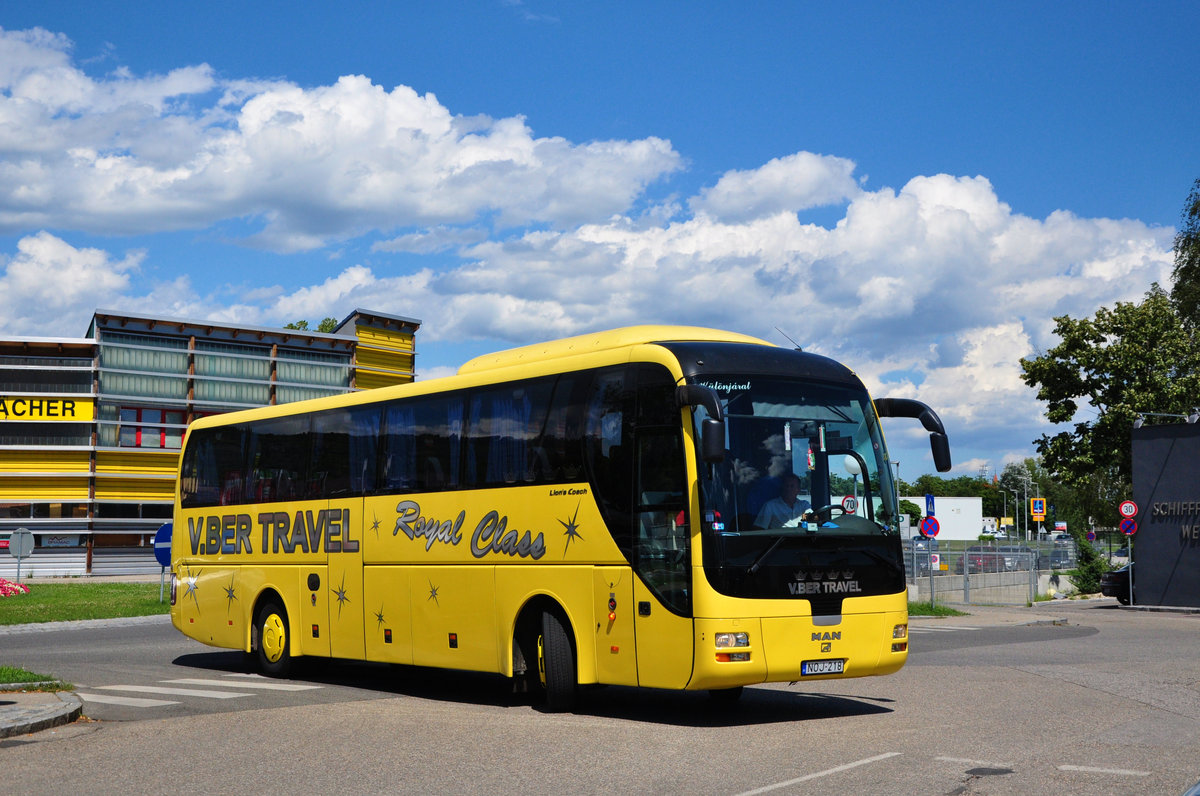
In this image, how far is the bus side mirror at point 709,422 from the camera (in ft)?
34.6

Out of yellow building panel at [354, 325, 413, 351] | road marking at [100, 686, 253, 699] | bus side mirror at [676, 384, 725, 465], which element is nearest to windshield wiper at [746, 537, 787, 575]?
bus side mirror at [676, 384, 725, 465]

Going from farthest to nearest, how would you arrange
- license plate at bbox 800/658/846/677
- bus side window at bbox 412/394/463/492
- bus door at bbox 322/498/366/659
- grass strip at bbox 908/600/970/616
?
grass strip at bbox 908/600/970/616, bus door at bbox 322/498/366/659, bus side window at bbox 412/394/463/492, license plate at bbox 800/658/846/677

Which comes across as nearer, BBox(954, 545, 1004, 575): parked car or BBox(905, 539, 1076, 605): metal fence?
BBox(905, 539, 1076, 605): metal fence

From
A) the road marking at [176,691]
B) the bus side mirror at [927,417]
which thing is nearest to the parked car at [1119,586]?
the bus side mirror at [927,417]

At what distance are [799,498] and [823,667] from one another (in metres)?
1.48

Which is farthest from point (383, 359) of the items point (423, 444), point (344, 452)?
point (423, 444)

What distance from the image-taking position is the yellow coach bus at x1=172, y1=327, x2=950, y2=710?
11242 millimetres

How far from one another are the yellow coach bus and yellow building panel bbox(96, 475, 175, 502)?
36.5m

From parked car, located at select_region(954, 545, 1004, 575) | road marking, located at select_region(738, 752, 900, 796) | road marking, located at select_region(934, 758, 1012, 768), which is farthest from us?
parked car, located at select_region(954, 545, 1004, 575)

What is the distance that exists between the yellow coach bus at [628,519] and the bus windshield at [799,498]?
19 mm

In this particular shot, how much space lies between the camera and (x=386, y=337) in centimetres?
5572

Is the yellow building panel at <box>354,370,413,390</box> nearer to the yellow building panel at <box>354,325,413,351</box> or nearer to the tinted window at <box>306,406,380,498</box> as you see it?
the yellow building panel at <box>354,325,413,351</box>

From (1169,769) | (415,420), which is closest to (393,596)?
(415,420)

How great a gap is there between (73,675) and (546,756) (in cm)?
947
